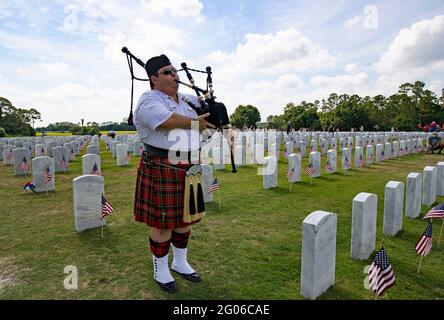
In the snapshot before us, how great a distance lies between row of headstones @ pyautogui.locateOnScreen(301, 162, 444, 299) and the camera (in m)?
3.02

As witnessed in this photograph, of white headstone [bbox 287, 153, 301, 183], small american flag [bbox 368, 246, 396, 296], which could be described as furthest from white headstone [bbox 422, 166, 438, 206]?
small american flag [bbox 368, 246, 396, 296]

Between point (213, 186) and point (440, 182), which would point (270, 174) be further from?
point (440, 182)

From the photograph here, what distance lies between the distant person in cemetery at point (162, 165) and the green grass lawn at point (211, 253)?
0.69m

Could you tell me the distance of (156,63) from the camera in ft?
9.61

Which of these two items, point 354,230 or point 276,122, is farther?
point 276,122

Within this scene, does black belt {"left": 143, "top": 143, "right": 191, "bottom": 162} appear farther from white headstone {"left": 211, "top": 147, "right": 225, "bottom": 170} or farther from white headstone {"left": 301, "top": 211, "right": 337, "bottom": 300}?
white headstone {"left": 211, "top": 147, "right": 225, "bottom": 170}

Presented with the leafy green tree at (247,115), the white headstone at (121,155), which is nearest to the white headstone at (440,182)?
the white headstone at (121,155)

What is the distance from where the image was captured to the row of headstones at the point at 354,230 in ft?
9.89

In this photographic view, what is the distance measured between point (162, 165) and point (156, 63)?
99 cm

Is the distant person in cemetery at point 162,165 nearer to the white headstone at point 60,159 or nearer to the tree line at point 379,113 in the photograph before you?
the white headstone at point 60,159

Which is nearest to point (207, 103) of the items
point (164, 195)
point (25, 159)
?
point (164, 195)

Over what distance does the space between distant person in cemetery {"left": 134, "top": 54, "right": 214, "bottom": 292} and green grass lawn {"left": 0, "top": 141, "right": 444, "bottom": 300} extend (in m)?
0.69

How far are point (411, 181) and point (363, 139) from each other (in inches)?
694
